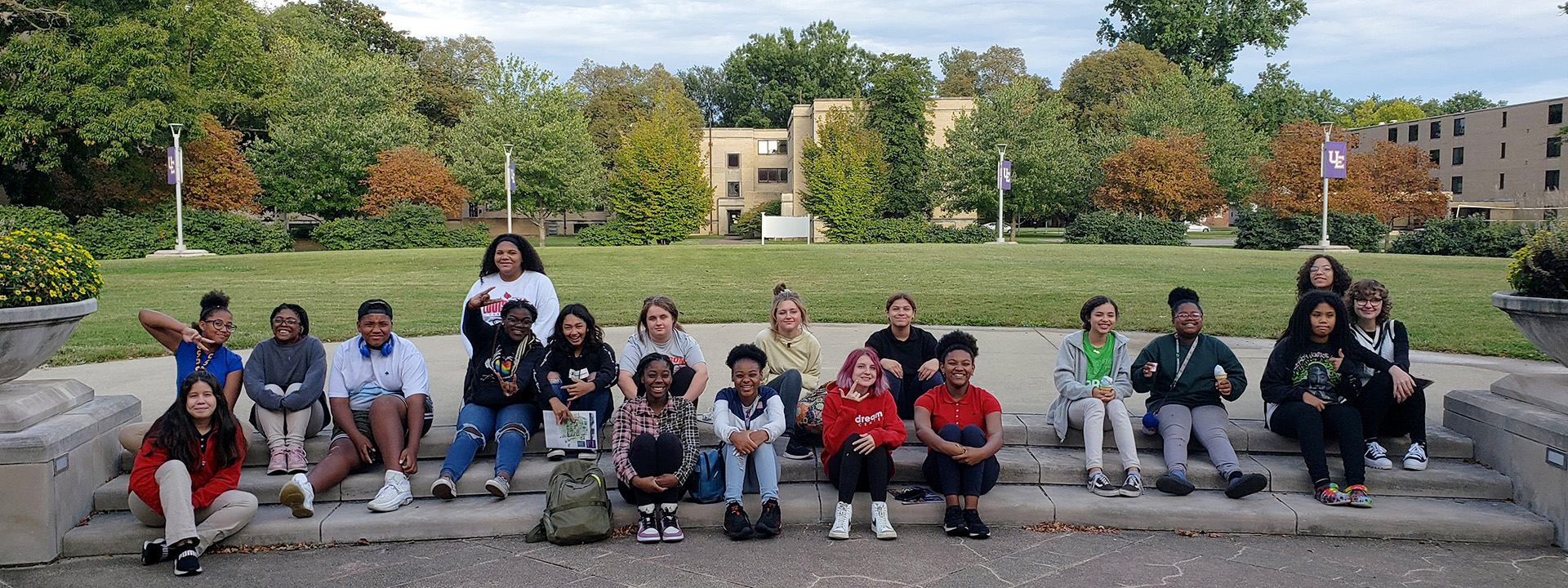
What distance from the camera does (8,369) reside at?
5145 millimetres

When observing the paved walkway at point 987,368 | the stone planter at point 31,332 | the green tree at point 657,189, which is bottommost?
the paved walkway at point 987,368

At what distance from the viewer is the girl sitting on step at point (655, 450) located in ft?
16.9

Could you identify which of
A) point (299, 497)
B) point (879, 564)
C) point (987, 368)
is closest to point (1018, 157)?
point (987, 368)

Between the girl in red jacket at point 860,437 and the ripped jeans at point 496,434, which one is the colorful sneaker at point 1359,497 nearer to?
the girl in red jacket at point 860,437

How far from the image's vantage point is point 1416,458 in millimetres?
5648

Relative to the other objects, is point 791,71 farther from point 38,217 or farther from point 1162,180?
point 38,217

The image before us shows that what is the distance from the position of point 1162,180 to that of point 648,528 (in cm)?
4213

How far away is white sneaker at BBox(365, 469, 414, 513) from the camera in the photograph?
529 centimetres

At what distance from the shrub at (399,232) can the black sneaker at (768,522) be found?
3583 centimetres

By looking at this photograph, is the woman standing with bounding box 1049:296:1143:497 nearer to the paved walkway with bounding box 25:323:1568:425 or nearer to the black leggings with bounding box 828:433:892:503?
the paved walkway with bounding box 25:323:1568:425

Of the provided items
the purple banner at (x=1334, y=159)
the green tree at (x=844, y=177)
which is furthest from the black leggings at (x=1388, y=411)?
the green tree at (x=844, y=177)

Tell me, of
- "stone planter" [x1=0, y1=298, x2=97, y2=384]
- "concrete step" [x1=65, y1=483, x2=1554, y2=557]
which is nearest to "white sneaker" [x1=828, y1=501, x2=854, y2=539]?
"concrete step" [x1=65, y1=483, x2=1554, y2=557]

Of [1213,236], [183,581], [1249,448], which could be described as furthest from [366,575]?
[1213,236]

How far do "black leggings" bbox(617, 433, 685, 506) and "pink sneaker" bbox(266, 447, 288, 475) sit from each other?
204 centimetres
